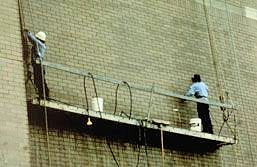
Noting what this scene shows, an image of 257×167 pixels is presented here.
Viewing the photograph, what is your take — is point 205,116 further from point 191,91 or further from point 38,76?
point 38,76

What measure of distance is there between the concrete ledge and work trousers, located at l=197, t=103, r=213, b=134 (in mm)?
318

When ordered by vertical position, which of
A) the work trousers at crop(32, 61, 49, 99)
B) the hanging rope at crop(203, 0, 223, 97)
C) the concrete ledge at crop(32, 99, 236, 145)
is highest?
the hanging rope at crop(203, 0, 223, 97)

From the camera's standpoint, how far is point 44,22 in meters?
13.1

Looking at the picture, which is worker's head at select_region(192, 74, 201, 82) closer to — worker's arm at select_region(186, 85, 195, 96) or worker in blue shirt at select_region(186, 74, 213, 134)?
worker in blue shirt at select_region(186, 74, 213, 134)

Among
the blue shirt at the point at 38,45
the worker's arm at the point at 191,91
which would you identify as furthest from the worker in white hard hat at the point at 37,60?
the worker's arm at the point at 191,91

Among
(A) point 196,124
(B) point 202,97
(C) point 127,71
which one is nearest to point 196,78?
(B) point 202,97

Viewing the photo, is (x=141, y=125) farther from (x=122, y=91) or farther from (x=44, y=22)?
(x=44, y=22)

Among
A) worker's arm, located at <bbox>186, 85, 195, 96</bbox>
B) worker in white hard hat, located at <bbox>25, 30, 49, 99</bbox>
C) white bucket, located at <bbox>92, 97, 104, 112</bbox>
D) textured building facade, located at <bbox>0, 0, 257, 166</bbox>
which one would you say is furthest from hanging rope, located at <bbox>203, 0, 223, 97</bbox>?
worker in white hard hat, located at <bbox>25, 30, 49, 99</bbox>

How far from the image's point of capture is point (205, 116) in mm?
14414

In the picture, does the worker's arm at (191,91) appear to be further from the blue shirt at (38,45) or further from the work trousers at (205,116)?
the blue shirt at (38,45)

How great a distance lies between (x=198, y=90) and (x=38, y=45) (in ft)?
12.3

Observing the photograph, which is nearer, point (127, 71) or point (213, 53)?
point (127, 71)

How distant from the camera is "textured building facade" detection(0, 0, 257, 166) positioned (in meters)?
11.8

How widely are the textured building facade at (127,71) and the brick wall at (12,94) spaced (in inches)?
0.6
